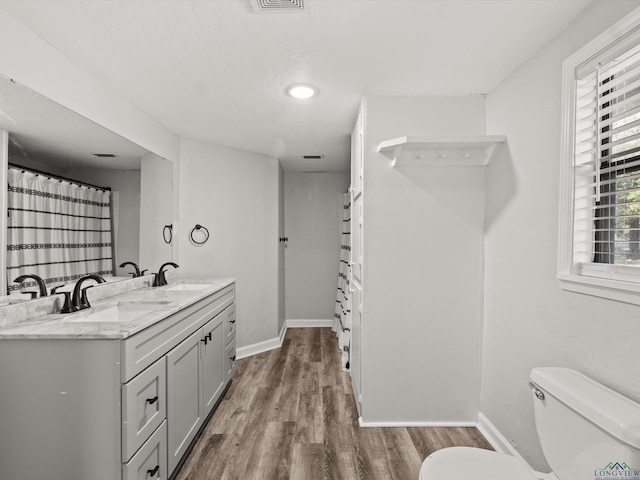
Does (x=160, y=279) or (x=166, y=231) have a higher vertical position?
(x=166, y=231)

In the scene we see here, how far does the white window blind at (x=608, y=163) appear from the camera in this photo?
120 cm

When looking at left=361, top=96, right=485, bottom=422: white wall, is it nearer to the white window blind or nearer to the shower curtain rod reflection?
the white window blind

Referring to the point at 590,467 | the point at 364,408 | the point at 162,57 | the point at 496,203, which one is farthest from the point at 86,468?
the point at 496,203

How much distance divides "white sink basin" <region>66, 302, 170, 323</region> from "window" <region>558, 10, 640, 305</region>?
2008 millimetres

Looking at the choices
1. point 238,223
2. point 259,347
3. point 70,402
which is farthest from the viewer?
point 259,347

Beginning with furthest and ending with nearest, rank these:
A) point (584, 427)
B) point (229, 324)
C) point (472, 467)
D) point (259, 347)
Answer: point (259, 347)
point (229, 324)
point (472, 467)
point (584, 427)

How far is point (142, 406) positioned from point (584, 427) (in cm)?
167

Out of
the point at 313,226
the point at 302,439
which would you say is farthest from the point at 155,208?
the point at 313,226

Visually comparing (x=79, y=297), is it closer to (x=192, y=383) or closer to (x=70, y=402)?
(x=70, y=402)

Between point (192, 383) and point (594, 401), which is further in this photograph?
point (192, 383)

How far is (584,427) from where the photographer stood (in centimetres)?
107

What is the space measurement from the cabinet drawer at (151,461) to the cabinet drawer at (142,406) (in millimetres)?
33

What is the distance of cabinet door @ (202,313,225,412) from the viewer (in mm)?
2201

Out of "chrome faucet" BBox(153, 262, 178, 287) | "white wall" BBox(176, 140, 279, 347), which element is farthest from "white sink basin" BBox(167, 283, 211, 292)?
"white wall" BBox(176, 140, 279, 347)
